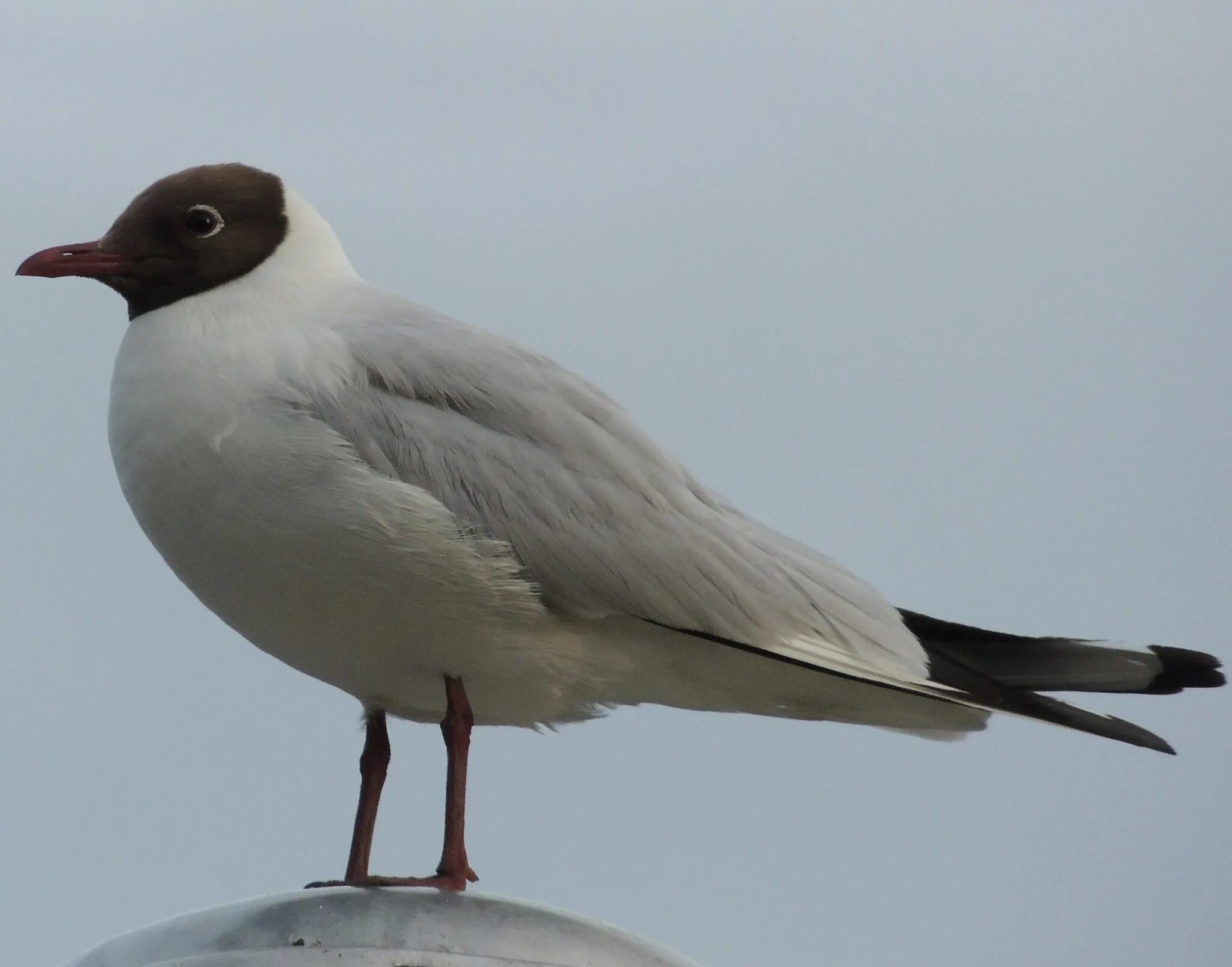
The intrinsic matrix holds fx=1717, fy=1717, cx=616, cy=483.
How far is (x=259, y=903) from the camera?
264cm

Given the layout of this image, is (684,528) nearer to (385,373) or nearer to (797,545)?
(797,545)

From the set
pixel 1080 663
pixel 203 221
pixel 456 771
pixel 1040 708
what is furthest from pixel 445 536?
pixel 1080 663

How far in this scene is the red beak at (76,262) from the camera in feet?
11.1

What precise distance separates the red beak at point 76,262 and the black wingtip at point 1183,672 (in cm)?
224

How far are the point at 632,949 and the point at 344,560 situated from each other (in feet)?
2.73

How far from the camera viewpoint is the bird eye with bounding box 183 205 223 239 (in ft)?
11.3

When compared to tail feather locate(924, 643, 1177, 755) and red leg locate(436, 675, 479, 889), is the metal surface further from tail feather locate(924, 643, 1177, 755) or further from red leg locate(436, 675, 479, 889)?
tail feather locate(924, 643, 1177, 755)

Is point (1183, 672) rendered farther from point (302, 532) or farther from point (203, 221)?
point (203, 221)

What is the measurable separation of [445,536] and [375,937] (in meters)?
0.78

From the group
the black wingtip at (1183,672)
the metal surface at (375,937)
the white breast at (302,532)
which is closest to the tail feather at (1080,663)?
the black wingtip at (1183,672)

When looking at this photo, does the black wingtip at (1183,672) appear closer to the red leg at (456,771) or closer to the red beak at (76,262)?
the red leg at (456,771)

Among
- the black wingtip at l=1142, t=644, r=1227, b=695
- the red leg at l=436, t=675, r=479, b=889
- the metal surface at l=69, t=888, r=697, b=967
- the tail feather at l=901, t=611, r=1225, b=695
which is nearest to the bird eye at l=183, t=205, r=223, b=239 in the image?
the red leg at l=436, t=675, r=479, b=889

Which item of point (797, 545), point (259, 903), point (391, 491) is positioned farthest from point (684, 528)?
point (259, 903)

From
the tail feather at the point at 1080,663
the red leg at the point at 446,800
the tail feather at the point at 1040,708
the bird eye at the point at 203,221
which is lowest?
the red leg at the point at 446,800
